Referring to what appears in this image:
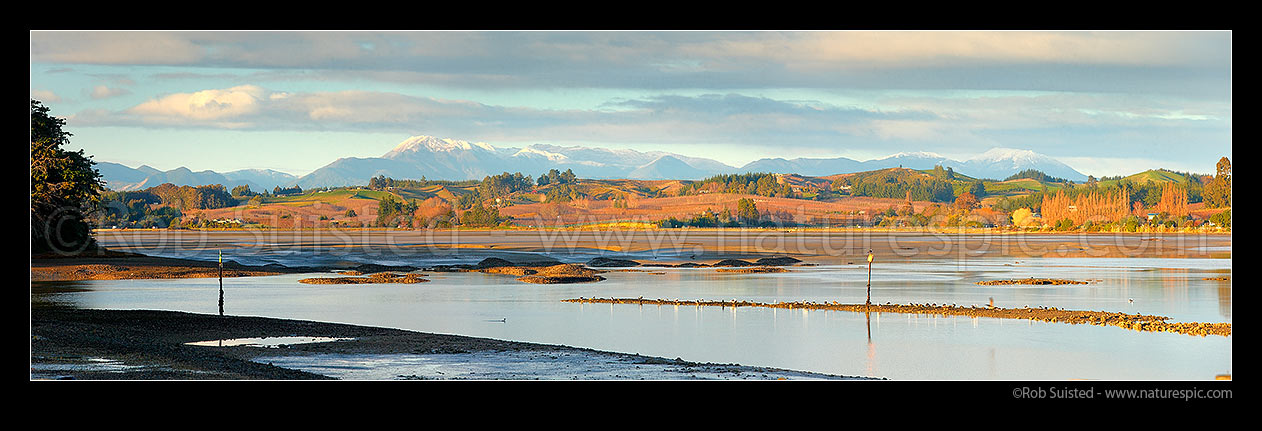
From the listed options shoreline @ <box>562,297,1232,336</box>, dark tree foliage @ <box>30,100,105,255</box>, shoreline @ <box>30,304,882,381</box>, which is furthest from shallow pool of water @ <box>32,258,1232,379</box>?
dark tree foliage @ <box>30,100,105,255</box>

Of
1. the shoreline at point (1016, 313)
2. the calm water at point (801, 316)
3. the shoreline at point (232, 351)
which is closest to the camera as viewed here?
the shoreline at point (232, 351)

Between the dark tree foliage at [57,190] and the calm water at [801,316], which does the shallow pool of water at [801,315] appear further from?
the dark tree foliage at [57,190]

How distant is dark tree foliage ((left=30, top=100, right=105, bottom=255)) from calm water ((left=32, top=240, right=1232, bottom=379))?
Result: 544cm

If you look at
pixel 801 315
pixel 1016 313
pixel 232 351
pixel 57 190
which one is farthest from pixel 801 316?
pixel 57 190

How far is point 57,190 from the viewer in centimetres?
5438

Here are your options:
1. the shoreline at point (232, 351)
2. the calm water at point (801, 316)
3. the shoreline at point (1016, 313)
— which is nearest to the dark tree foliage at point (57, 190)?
the calm water at point (801, 316)

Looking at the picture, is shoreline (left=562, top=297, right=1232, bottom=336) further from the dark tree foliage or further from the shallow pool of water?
the dark tree foliage

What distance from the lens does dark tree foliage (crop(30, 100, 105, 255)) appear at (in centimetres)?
5334

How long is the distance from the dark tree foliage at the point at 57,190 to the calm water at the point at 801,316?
544 centimetres

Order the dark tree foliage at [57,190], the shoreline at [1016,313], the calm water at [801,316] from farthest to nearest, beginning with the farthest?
the dark tree foliage at [57,190], the shoreline at [1016,313], the calm water at [801,316]

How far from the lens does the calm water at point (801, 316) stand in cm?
2522

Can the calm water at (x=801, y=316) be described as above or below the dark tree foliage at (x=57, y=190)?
below
